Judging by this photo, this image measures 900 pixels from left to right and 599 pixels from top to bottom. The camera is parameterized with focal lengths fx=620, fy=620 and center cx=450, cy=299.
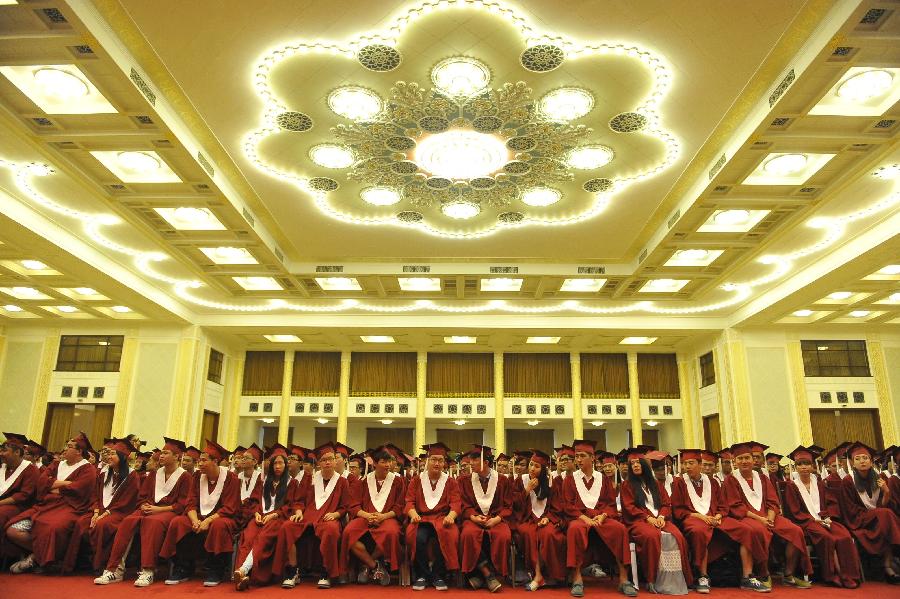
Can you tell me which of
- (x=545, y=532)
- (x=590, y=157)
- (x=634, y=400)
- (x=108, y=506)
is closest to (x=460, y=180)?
(x=590, y=157)

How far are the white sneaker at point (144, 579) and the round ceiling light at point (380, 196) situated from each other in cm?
603

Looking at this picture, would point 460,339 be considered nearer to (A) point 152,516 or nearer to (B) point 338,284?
(B) point 338,284

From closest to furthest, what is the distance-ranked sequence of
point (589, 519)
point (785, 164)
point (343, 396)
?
point (589, 519)
point (785, 164)
point (343, 396)

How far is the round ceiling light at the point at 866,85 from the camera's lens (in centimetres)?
669

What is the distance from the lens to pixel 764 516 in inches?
271

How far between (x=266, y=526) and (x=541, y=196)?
20.7 feet

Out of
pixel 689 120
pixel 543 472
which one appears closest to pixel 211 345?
pixel 543 472

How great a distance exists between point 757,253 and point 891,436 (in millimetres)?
7112

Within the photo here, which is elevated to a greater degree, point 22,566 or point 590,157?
point 590,157

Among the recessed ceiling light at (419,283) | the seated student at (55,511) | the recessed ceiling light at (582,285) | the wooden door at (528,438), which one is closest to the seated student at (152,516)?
the seated student at (55,511)

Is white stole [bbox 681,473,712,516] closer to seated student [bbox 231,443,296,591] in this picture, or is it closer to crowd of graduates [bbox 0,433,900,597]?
crowd of graduates [bbox 0,433,900,597]

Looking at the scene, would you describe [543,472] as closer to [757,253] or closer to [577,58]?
[577,58]

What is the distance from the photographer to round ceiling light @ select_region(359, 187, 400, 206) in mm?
9883

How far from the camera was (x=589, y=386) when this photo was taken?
18000mm
